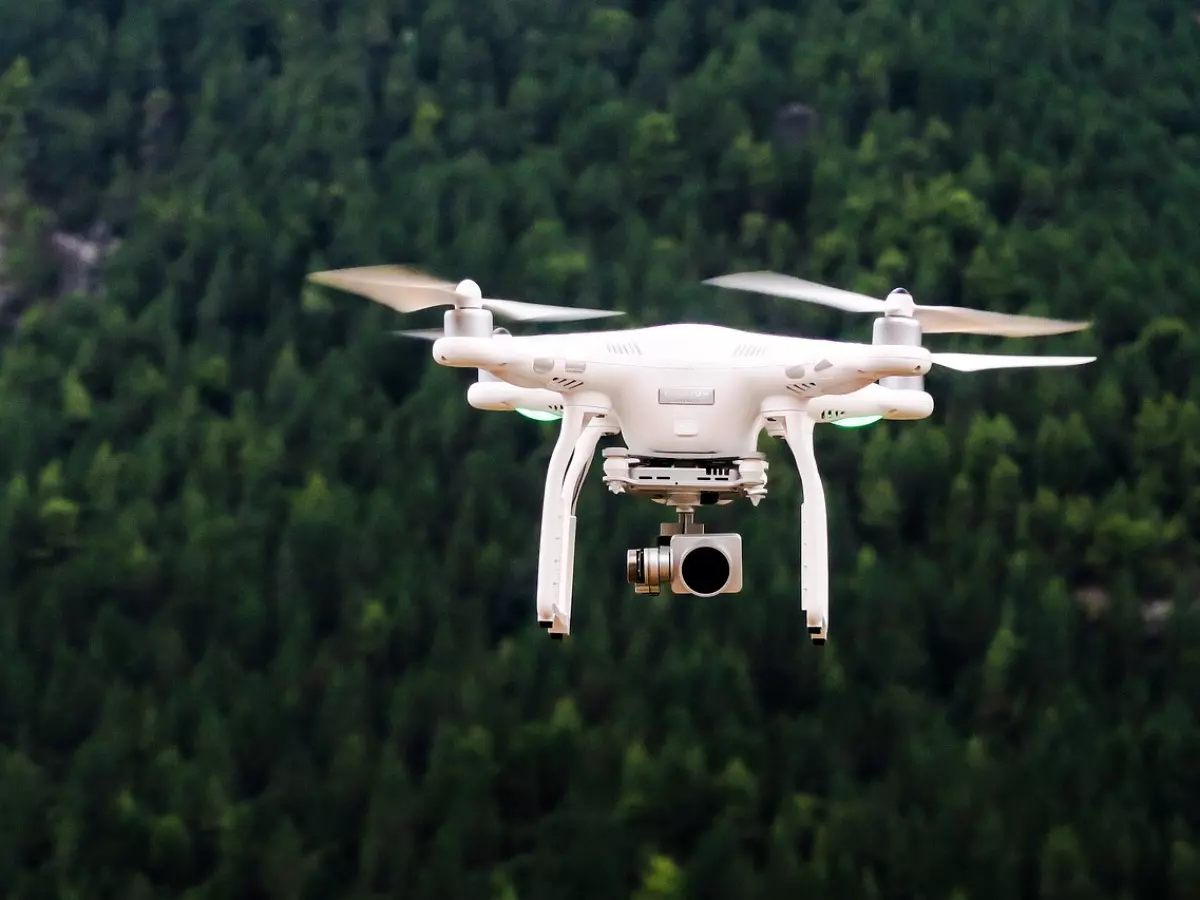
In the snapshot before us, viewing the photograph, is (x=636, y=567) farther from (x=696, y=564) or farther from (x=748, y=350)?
(x=748, y=350)

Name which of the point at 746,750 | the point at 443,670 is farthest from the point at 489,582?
the point at 746,750

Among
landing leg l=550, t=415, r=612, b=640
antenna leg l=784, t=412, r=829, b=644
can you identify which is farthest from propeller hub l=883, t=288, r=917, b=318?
landing leg l=550, t=415, r=612, b=640

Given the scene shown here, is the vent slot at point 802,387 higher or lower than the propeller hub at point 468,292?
lower

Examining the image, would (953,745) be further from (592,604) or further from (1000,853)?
(592,604)

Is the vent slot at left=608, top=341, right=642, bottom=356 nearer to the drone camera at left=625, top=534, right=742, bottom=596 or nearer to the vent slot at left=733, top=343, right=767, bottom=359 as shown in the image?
the vent slot at left=733, top=343, right=767, bottom=359

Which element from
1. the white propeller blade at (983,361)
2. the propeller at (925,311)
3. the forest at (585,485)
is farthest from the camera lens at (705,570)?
the forest at (585,485)

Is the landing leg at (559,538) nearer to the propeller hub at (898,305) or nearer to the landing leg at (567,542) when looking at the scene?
the landing leg at (567,542)

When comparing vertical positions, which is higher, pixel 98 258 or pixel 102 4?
pixel 102 4

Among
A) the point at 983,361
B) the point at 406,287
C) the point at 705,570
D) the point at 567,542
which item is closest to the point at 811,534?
the point at 705,570
